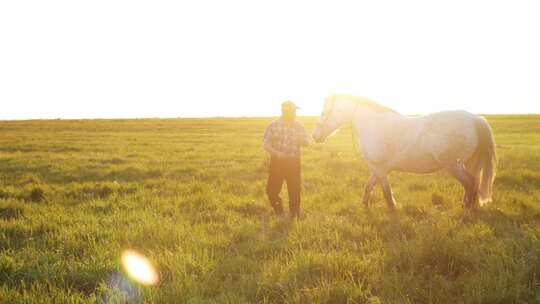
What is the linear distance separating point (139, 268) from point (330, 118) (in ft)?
15.9

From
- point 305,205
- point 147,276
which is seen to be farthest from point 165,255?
point 305,205

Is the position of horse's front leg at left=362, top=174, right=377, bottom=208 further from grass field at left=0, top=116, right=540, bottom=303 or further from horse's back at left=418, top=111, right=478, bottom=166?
horse's back at left=418, top=111, right=478, bottom=166

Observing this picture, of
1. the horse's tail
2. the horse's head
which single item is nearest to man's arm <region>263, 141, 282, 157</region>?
the horse's head

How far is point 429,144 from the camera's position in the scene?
22.8 feet

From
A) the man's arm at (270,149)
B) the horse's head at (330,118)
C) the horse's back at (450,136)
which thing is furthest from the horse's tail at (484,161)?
the man's arm at (270,149)

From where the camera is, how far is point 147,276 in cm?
420

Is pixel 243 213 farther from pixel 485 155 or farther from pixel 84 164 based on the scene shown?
pixel 84 164

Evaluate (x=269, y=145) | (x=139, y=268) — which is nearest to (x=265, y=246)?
(x=139, y=268)

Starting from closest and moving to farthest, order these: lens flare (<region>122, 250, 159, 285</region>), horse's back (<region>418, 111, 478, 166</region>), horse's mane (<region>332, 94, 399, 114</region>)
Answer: lens flare (<region>122, 250, 159, 285</region>)
horse's back (<region>418, 111, 478, 166</region>)
horse's mane (<region>332, 94, 399, 114</region>)

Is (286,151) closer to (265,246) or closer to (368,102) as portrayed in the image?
(368,102)

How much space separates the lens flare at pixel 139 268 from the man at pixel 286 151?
10.1ft

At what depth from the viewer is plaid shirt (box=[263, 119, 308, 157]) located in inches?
282

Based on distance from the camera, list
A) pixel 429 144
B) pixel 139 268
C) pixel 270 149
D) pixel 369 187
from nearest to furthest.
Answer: pixel 139 268 < pixel 429 144 < pixel 270 149 < pixel 369 187

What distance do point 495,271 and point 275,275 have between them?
2.23 meters
